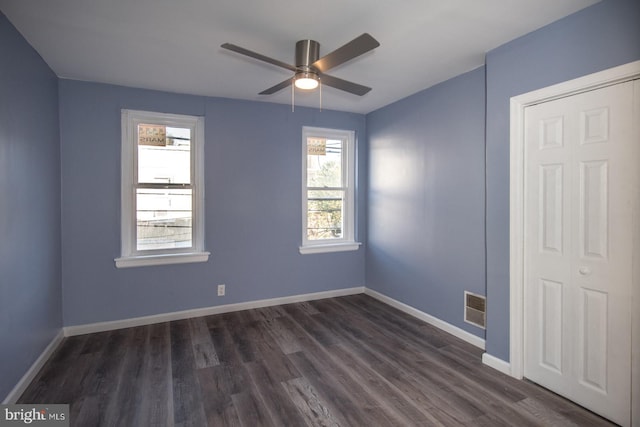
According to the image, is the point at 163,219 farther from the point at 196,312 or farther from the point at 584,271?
the point at 584,271

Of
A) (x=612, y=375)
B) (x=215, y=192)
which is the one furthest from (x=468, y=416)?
(x=215, y=192)

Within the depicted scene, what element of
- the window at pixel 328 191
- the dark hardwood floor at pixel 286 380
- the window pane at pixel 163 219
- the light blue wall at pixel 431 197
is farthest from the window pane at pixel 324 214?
the window pane at pixel 163 219

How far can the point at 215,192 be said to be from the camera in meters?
3.94

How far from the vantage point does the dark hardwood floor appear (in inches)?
84.0

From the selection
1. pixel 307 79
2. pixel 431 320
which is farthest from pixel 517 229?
pixel 307 79

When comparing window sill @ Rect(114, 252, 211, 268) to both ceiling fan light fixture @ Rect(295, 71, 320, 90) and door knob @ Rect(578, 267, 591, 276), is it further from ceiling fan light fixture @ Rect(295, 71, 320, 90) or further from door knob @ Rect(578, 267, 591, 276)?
door knob @ Rect(578, 267, 591, 276)

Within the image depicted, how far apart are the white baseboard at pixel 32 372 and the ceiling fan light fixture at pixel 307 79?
2.85m

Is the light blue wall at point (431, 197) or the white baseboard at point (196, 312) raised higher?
the light blue wall at point (431, 197)

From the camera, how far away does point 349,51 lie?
6.69ft

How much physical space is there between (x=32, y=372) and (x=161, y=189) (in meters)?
1.96

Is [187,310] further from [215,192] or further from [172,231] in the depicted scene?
[215,192]

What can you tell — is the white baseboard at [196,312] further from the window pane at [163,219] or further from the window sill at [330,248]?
the window pane at [163,219]

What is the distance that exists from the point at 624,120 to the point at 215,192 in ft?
11.9

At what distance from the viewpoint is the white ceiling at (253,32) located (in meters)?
2.07
